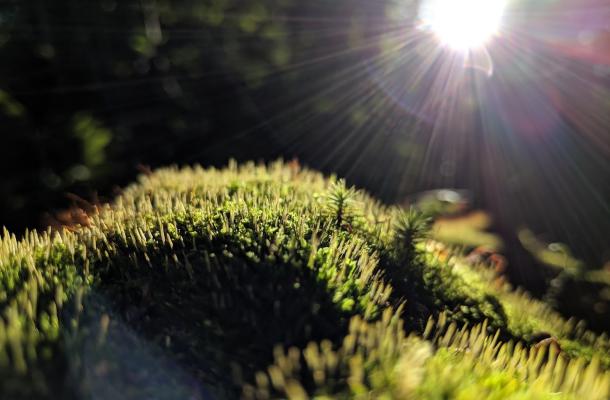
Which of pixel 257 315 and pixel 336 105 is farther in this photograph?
pixel 336 105

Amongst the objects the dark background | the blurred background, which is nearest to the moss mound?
the blurred background

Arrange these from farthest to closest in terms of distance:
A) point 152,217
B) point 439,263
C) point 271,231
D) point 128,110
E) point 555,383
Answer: point 128,110 → point 439,263 → point 152,217 → point 271,231 → point 555,383

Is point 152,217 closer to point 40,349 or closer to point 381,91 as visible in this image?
point 40,349

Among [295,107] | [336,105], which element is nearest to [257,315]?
[295,107]

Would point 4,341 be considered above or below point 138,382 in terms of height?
above

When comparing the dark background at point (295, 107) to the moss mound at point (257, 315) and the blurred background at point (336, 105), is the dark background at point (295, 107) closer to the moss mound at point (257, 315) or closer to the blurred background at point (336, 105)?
the blurred background at point (336, 105)

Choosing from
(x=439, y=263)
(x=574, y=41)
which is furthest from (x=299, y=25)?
(x=439, y=263)

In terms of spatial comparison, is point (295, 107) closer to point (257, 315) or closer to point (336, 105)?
point (336, 105)

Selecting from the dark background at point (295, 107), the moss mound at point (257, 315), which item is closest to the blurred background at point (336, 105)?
the dark background at point (295, 107)
